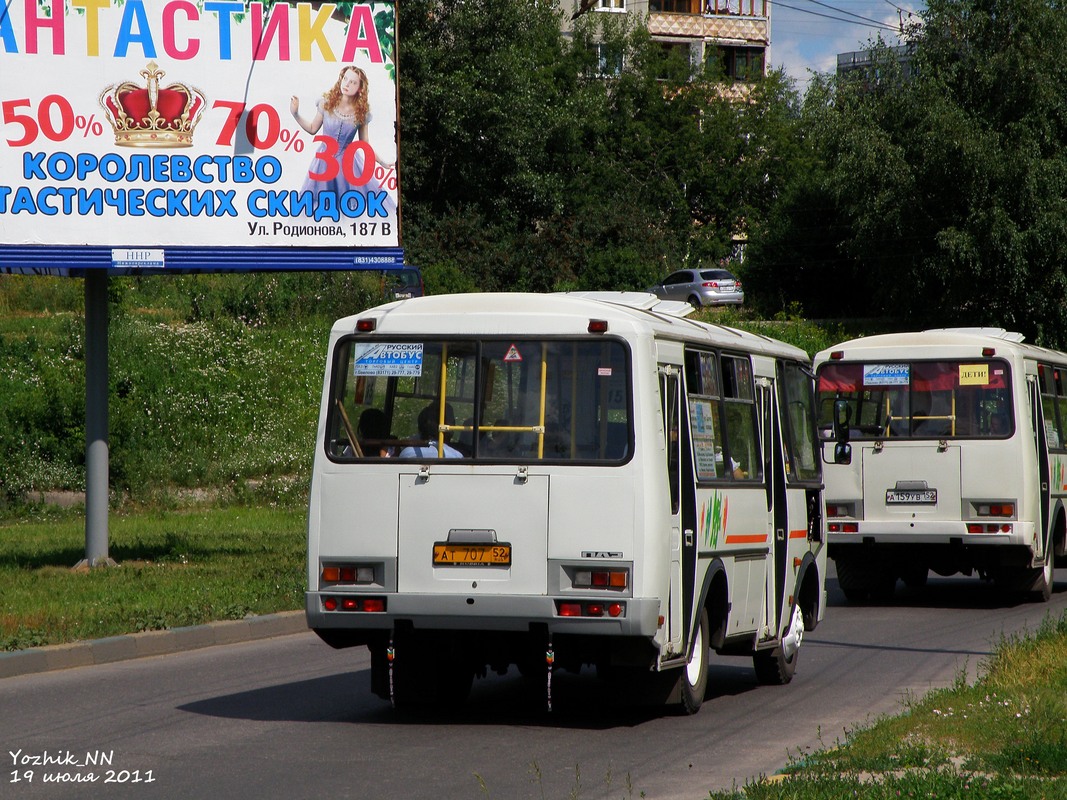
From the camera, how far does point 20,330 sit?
31016 mm

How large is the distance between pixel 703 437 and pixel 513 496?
1563 mm

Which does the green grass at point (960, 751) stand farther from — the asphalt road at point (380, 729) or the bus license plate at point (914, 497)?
the bus license plate at point (914, 497)

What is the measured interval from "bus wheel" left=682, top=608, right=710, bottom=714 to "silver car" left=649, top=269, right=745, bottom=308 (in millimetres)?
39834

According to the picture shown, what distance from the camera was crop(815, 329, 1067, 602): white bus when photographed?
16953mm

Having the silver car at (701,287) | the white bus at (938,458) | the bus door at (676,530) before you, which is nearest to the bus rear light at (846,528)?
the white bus at (938,458)

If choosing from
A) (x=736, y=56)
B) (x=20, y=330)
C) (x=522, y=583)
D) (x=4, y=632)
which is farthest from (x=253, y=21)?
(x=736, y=56)

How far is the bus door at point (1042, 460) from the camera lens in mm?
17844

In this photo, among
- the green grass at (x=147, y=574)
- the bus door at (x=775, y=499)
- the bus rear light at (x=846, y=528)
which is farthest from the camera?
the bus rear light at (x=846, y=528)

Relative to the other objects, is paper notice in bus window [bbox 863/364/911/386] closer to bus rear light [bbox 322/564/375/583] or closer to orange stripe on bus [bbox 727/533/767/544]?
orange stripe on bus [bbox 727/533/767/544]

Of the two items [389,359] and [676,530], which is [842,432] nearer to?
[676,530]

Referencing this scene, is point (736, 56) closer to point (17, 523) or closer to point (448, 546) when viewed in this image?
point (17, 523)

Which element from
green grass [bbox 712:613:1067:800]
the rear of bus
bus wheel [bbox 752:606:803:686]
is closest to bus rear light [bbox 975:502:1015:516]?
bus wheel [bbox 752:606:803:686]

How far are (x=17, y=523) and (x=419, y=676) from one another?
1530cm

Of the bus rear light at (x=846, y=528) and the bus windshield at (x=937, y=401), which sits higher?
the bus windshield at (x=937, y=401)
